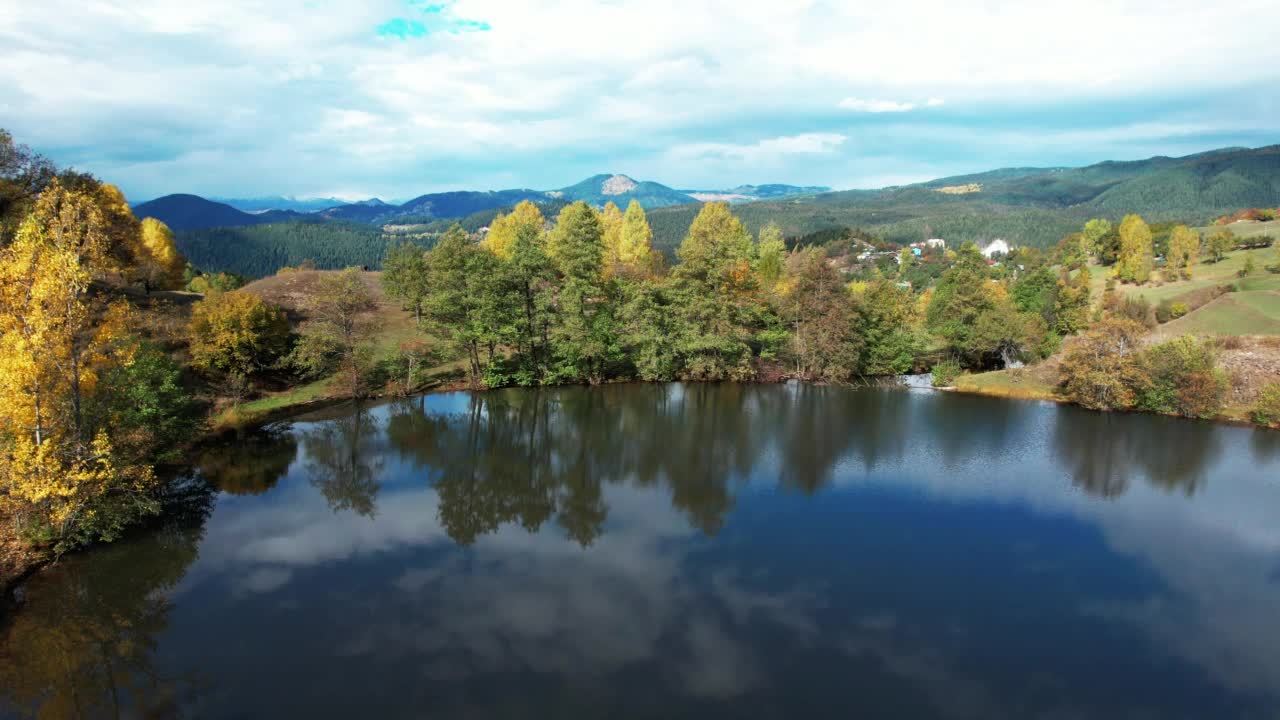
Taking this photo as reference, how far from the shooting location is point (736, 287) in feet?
162

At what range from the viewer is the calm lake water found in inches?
574

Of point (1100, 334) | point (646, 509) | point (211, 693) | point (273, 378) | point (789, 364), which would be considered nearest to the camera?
point (211, 693)

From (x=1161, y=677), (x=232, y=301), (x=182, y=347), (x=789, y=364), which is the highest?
(x=232, y=301)

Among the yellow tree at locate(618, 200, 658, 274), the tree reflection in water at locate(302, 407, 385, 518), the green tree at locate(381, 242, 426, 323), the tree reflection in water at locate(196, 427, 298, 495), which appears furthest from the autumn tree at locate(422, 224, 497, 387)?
the yellow tree at locate(618, 200, 658, 274)

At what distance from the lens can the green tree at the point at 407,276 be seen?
52219 millimetres

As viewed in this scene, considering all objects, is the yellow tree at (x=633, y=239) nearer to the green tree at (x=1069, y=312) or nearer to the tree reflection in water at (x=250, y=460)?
the tree reflection in water at (x=250, y=460)

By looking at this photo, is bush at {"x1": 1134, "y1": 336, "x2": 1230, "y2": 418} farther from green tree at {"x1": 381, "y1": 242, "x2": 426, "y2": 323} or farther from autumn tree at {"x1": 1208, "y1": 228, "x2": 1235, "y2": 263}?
autumn tree at {"x1": 1208, "y1": 228, "x2": 1235, "y2": 263}

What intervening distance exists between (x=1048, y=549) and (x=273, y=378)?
4420 cm

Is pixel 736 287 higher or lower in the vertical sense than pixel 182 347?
higher

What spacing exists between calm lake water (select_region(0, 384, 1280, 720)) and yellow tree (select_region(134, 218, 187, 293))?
3114 centimetres

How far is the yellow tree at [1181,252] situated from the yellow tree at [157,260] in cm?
10804

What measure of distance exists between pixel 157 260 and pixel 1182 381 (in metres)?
82.9

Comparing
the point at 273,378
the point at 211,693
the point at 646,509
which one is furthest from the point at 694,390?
the point at 211,693

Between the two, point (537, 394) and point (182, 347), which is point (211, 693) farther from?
point (182, 347)
